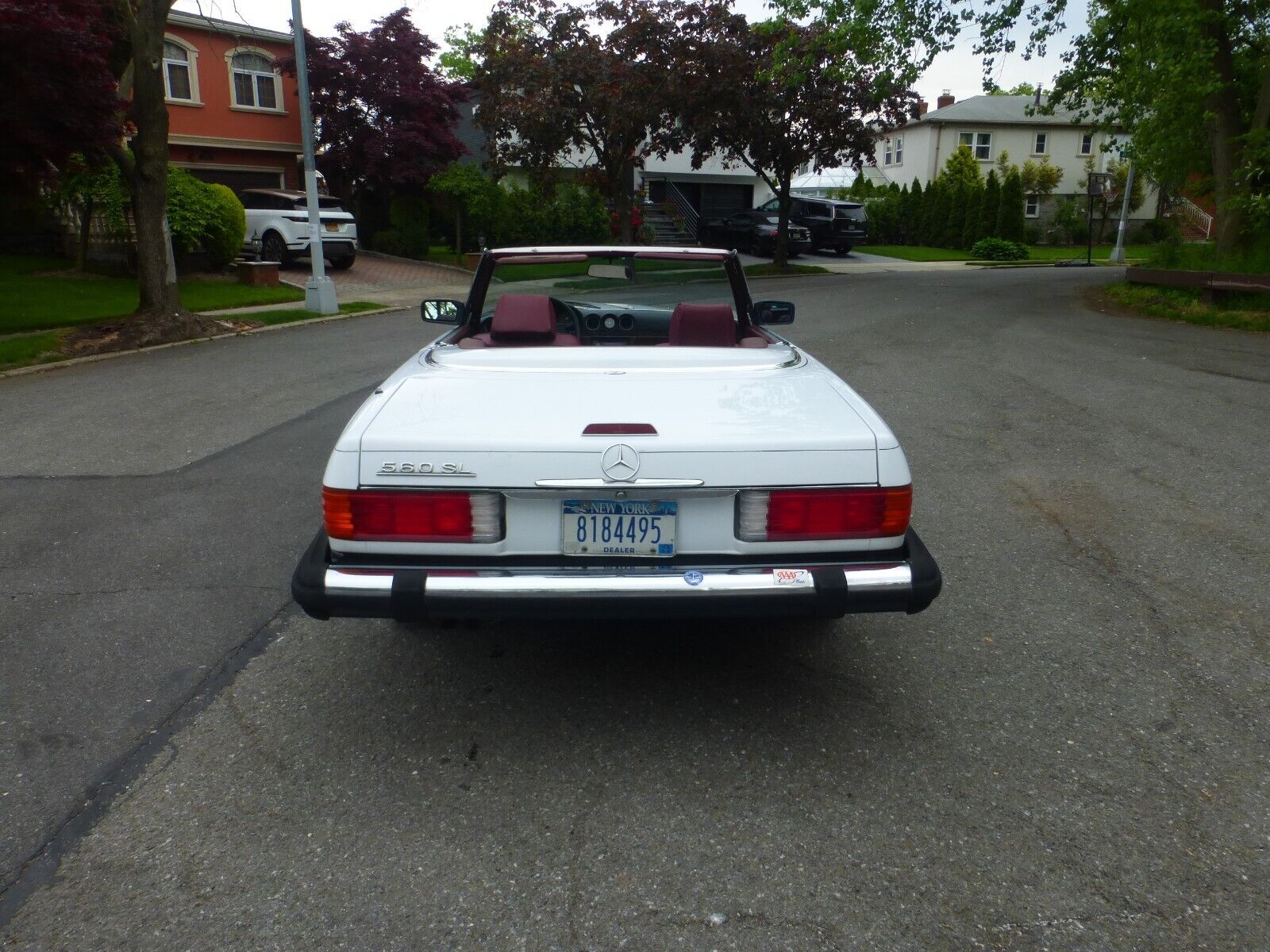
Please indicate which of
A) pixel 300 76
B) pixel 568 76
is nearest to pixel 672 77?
pixel 568 76

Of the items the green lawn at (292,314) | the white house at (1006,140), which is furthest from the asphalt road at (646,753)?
the white house at (1006,140)

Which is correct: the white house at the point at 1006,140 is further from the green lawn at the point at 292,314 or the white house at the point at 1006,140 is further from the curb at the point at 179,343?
the curb at the point at 179,343

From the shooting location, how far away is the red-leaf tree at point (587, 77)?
79.9 feet

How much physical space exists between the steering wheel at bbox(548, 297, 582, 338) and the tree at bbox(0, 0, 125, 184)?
963 cm

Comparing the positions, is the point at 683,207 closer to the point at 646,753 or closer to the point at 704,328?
the point at 704,328

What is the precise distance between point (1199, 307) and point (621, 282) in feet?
43.7

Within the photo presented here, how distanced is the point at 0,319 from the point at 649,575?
14.4 meters

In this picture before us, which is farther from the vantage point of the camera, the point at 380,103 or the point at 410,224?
the point at 410,224

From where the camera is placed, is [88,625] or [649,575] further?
[88,625]

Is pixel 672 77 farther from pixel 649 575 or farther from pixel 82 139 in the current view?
pixel 649 575

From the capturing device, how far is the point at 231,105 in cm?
2786

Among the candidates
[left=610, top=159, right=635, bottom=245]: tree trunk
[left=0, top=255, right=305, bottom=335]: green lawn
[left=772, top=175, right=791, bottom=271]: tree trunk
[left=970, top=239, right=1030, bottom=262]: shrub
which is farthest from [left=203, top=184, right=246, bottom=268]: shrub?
[left=970, top=239, right=1030, bottom=262]: shrub

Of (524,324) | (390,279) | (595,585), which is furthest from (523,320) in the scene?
(390,279)

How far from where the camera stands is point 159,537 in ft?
17.5
